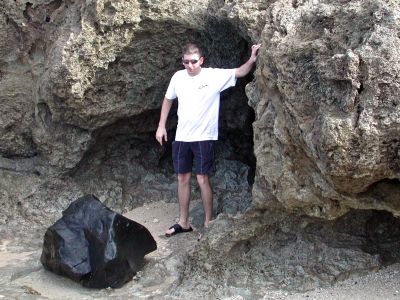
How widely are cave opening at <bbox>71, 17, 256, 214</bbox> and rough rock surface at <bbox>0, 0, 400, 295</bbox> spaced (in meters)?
0.01

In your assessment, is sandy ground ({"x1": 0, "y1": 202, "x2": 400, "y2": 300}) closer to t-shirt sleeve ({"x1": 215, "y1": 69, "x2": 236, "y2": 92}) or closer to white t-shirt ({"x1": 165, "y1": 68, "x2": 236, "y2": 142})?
white t-shirt ({"x1": 165, "y1": 68, "x2": 236, "y2": 142})

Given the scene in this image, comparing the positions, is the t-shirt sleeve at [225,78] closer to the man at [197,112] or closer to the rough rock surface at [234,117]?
the man at [197,112]

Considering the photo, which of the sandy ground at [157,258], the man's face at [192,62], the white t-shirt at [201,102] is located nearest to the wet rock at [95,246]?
Result: the sandy ground at [157,258]

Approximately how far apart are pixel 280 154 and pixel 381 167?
2.21 ft

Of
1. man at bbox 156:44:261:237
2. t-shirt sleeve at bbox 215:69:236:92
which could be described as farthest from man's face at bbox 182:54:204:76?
t-shirt sleeve at bbox 215:69:236:92

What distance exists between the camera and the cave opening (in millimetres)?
4969

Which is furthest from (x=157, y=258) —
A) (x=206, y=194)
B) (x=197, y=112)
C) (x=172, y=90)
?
(x=172, y=90)

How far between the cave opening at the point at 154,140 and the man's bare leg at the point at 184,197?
39 centimetres

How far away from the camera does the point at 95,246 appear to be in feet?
13.9

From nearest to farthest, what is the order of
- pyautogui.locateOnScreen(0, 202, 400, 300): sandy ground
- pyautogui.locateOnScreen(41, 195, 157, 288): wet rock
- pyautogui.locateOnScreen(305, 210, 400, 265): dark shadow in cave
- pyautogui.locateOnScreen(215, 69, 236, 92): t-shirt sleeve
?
pyautogui.locateOnScreen(0, 202, 400, 300): sandy ground → pyautogui.locateOnScreen(305, 210, 400, 265): dark shadow in cave → pyautogui.locateOnScreen(41, 195, 157, 288): wet rock → pyautogui.locateOnScreen(215, 69, 236, 92): t-shirt sleeve

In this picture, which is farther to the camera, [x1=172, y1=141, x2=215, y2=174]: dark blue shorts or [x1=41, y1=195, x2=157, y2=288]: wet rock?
[x1=172, y1=141, x2=215, y2=174]: dark blue shorts

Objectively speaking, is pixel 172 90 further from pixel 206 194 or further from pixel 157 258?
pixel 157 258

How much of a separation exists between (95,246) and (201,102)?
49.3 inches

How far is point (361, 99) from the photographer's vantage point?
3.23 m
